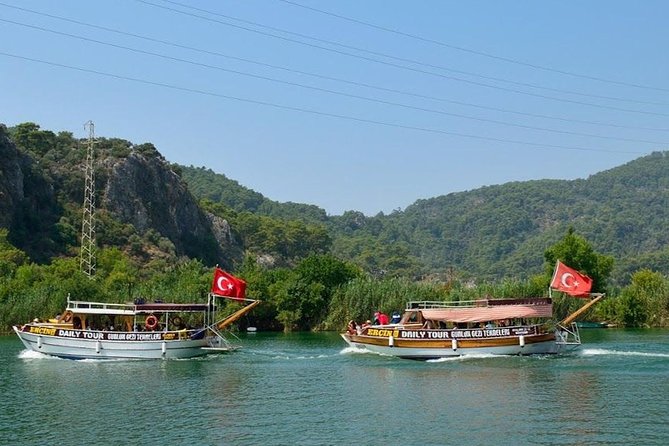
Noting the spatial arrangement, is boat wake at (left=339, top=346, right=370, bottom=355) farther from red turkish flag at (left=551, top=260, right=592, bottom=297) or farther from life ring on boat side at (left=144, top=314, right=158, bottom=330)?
red turkish flag at (left=551, top=260, right=592, bottom=297)

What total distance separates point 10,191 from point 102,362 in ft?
338

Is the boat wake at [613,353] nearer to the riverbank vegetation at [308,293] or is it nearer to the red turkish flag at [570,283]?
the red turkish flag at [570,283]

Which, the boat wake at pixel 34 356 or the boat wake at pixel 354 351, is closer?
the boat wake at pixel 34 356

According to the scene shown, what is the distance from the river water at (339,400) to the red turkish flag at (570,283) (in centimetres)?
442

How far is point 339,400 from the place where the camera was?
3959 centimetres

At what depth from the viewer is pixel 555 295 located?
93812mm

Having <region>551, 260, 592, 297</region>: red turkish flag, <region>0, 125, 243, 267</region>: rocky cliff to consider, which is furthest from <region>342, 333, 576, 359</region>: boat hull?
<region>0, 125, 243, 267</region>: rocky cliff

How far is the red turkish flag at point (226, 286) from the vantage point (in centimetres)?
6056

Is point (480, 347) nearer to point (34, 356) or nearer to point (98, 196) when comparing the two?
point (34, 356)

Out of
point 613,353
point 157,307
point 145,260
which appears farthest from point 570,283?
point 145,260

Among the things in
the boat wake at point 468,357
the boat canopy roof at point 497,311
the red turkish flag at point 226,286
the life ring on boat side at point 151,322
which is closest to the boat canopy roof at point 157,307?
the life ring on boat side at point 151,322

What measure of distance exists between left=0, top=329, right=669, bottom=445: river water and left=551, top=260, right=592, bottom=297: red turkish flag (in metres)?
4.42

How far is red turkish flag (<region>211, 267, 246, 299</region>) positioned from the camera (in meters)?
60.6

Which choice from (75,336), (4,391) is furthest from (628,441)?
(75,336)
